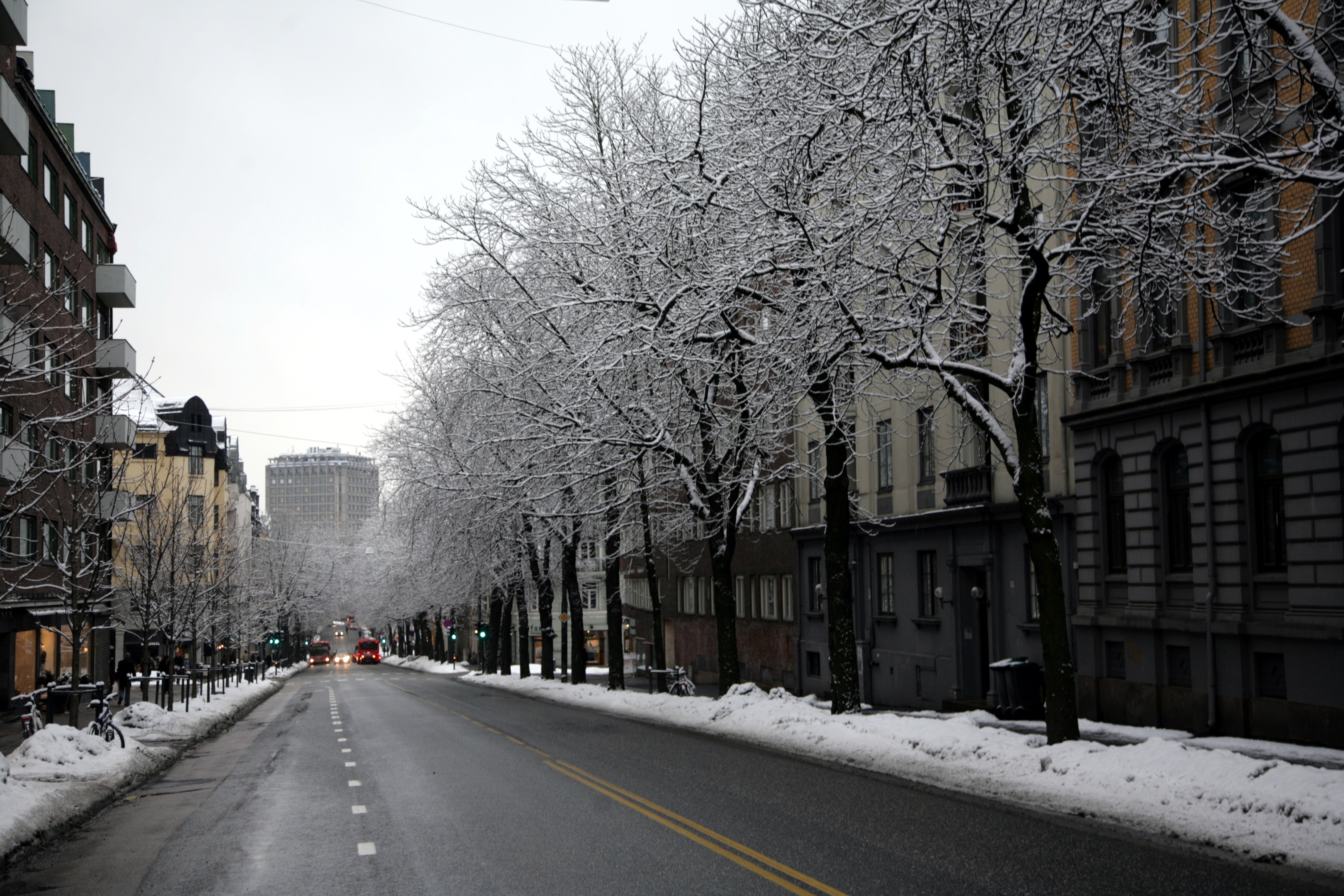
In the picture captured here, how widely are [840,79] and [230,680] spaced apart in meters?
57.3

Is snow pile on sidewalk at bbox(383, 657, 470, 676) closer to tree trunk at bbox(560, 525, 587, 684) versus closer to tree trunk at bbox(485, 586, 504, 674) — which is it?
tree trunk at bbox(485, 586, 504, 674)

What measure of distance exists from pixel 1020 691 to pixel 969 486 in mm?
6610

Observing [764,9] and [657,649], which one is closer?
[764,9]

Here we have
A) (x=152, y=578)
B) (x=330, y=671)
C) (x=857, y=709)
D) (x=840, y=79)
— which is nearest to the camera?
(x=840, y=79)

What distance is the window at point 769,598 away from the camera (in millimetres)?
41594

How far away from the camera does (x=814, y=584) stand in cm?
3803

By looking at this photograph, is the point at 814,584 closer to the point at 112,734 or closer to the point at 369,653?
the point at 112,734

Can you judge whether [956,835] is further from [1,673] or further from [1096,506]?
[1,673]

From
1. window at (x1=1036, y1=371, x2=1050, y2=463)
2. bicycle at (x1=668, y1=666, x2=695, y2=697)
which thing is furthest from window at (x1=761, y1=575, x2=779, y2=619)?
window at (x1=1036, y1=371, x2=1050, y2=463)

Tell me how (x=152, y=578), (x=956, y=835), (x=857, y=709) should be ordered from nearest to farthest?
(x=956, y=835) → (x=857, y=709) → (x=152, y=578)

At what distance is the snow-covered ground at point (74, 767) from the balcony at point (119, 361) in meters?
19.4

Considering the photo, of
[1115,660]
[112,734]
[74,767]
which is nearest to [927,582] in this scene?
[1115,660]

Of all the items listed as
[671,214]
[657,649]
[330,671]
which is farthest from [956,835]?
[330,671]

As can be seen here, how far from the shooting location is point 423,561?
54719mm
